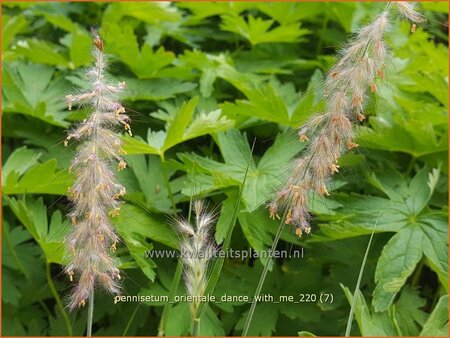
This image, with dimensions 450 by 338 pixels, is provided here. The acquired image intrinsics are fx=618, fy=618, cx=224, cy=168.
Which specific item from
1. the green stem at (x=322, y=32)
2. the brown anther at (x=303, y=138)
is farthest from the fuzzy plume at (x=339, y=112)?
the green stem at (x=322, y=32)

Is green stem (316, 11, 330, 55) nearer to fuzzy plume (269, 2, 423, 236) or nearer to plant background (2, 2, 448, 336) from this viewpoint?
plant background (2, 2, 448, 336)

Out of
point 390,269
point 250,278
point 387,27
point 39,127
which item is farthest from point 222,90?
point 387,27

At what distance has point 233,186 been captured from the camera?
67.9 inches

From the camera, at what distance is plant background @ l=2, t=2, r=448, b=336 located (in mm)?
1671

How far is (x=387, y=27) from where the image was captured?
1.08 m

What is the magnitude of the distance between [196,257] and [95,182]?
0.73 feet

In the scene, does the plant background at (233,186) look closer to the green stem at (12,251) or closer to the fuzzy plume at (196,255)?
the green stem at (12,251)

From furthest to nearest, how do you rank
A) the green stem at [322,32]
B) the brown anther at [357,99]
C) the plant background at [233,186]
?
the green stem at [322,32] < the plant background at [233,186] < the brown anther at [357,99]

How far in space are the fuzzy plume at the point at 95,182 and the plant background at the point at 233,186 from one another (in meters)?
0.34

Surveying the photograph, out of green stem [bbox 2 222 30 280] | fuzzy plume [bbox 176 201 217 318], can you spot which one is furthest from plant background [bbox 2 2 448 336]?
fuzzy plume [bbox 176 201 217 318]

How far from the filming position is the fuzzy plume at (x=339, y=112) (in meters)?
1.04

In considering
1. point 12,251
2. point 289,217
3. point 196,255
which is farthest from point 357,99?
point 12,251

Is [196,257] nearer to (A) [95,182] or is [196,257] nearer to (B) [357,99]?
(A) [95,182]

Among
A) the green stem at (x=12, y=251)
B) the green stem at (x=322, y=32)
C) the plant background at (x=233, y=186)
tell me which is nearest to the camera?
the plant background at (x=233, y=186)
